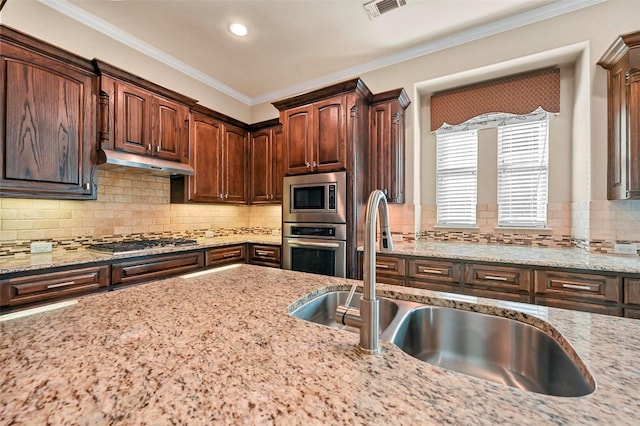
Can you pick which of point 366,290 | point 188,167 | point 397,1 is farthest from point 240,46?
point 366,290

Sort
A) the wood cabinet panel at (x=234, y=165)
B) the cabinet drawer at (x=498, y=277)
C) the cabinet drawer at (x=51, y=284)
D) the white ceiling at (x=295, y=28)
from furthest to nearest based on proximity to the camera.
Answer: the wood cabinet panel at (x=234, y=165), the white ceiling at (x=295, y=28), the cabinet drawer at (x=498, y=277), the cabinet drawer at (x=51, y=284)

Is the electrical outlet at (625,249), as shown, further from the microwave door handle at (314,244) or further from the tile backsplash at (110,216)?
the tile backsplash at (110,216)

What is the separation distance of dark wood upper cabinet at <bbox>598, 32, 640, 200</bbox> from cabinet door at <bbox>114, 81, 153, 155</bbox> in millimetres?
3845

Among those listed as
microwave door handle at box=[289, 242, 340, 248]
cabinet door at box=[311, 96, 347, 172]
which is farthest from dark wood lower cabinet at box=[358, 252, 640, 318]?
cabinet door at box=[311, 96, 347, 172]

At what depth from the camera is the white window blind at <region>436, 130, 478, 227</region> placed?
3.02 metres

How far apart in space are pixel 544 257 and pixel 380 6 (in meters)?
2.45

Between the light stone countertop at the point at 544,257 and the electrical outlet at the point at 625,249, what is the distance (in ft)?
0.15

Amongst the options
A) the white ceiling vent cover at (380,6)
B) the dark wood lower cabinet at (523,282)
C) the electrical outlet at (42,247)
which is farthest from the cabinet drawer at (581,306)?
the electrical outlet at (42,247)

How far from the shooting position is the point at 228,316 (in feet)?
2.90

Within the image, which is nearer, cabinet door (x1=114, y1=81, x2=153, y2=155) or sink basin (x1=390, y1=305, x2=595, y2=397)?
sink basin (x1=390, y1=305, x2=595, y2=397)

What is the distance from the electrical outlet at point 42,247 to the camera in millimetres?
2260

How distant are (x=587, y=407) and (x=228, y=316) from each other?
0.85m

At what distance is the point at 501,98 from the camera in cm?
287

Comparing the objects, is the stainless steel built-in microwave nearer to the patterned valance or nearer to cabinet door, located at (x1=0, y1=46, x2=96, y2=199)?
the patterned valance
